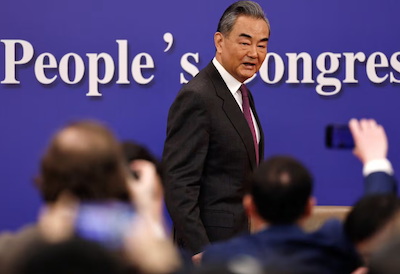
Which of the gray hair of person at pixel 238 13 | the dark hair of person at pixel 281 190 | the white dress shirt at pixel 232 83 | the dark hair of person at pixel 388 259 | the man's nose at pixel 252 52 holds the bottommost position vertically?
the dark hair of person at pixel 388 259

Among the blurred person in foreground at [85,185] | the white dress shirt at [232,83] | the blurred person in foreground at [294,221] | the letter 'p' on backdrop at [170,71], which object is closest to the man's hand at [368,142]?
the blurred person in foreground at [294,221]

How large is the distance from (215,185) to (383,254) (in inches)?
56.5

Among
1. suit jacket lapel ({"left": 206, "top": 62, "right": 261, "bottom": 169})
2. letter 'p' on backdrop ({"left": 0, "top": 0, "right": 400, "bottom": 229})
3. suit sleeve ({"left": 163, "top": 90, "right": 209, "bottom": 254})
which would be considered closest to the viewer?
suit sleeve ({"left": 163, "top": 90, "right": 209, "bottom": 254})

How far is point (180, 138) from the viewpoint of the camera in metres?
2.74

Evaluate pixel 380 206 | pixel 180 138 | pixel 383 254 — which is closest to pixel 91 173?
pixel 383 254

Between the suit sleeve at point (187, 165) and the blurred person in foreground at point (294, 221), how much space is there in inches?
33.9

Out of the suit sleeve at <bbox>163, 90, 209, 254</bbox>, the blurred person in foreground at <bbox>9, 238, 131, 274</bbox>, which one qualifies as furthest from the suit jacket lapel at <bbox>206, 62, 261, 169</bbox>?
the blurred person in foreground at <bbox>9, 238, 131, 274</bbox>

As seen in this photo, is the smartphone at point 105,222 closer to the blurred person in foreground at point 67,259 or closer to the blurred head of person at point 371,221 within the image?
the blurred person in foreground at point 67,259

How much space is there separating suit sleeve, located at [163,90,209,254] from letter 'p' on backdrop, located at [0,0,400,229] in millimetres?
1119

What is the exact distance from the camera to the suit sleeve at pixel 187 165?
268 cm

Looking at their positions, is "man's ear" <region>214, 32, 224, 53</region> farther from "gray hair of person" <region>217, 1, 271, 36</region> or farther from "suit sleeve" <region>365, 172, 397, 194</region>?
"suit sleeve" <region>365, 172, 397, 194</region>

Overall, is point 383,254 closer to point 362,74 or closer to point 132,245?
point 132,245

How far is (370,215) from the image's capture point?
1.72 m

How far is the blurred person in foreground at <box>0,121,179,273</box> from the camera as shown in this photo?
1.30 meters
